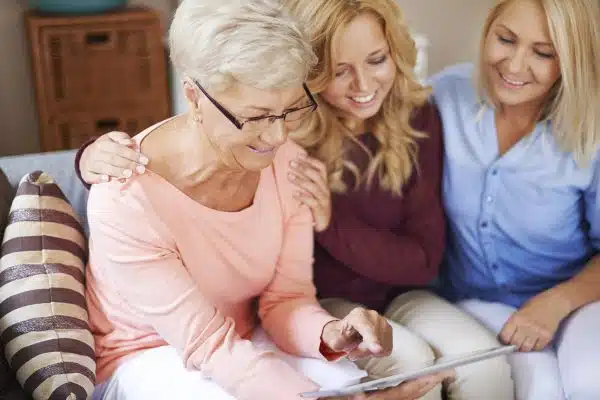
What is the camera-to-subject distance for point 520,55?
1.60 meters

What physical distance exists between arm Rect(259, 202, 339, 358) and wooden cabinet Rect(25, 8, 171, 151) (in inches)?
58.4

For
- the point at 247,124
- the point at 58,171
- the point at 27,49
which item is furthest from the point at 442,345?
the point at 27,49

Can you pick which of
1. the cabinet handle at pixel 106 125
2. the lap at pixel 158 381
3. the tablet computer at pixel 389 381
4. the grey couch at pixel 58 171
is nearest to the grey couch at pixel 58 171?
the grey couch at pixel 58 171

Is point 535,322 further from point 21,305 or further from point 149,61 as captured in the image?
point 149,61

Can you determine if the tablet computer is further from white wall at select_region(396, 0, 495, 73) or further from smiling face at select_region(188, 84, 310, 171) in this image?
white wall at select_region(396, 0, 495, 73)

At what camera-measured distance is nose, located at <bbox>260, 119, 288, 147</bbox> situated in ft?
4.12

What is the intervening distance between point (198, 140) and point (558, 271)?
90cm

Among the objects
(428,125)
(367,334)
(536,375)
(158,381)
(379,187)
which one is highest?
(428,125)

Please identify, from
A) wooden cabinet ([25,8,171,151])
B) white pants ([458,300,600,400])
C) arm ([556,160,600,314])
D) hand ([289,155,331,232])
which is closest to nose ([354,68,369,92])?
hand ([289,155,331,232])

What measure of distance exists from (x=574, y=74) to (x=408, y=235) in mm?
467

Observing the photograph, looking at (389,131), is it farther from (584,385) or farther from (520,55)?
(584,385)

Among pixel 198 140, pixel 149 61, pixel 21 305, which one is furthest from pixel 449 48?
pixel 21 305

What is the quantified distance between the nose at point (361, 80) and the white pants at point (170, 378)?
1.67 ft

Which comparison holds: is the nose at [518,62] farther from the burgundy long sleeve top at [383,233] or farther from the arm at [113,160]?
the arm at [113,160]
